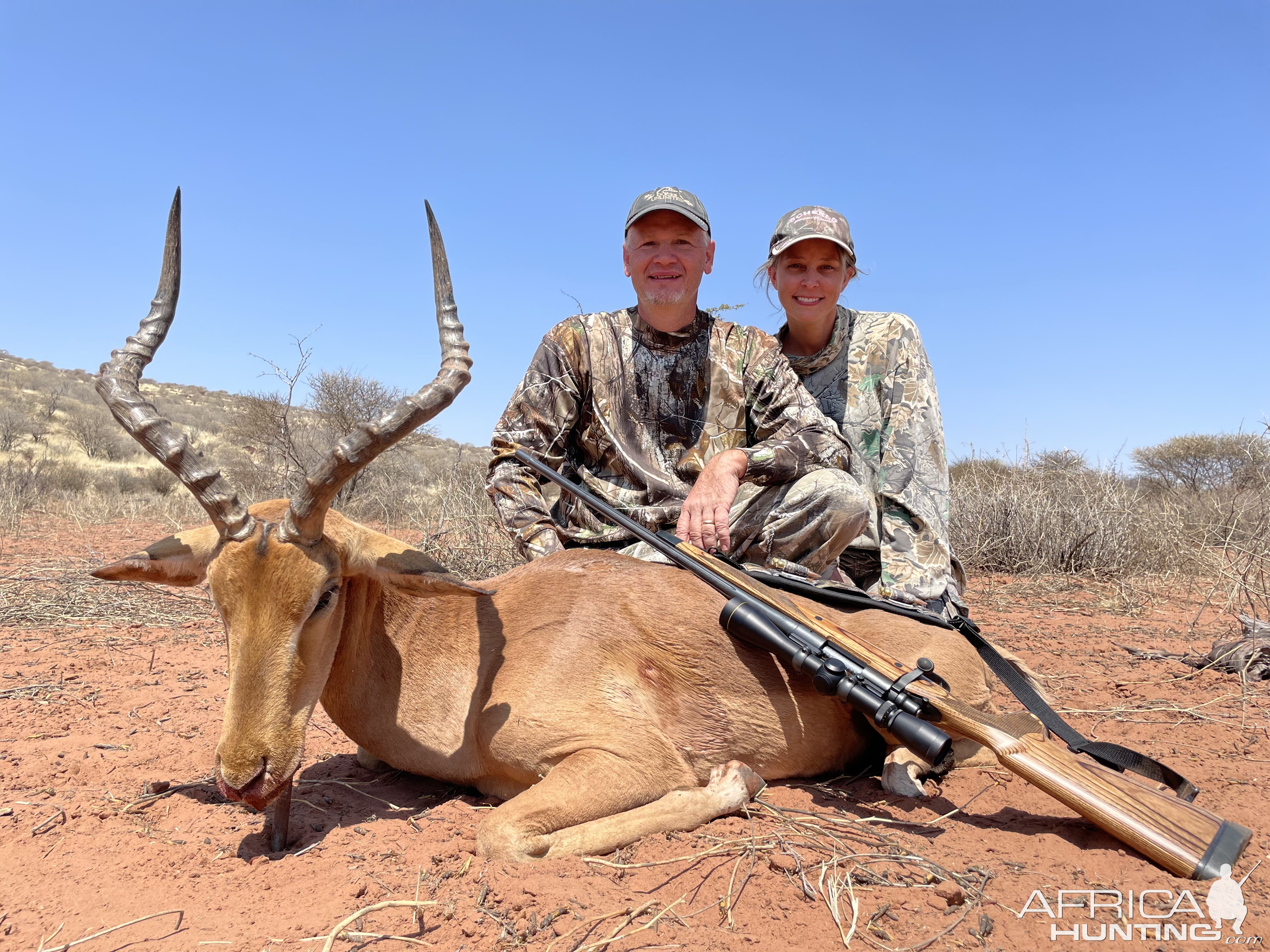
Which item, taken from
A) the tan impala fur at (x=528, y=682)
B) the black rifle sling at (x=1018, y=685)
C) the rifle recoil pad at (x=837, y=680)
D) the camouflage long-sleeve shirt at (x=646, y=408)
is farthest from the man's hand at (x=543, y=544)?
the rifle recoil pad at (x=837, y=680)

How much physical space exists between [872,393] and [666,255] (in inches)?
78.8

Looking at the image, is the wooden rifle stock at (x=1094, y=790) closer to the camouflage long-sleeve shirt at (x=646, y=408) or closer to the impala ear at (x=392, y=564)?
the impala ear at (x=392, y=564)

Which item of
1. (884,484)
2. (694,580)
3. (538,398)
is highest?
(538,398)

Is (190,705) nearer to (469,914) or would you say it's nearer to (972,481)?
(469,914)

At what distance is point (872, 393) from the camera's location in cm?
653

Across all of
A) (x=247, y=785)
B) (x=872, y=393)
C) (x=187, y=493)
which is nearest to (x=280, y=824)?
(x=247, y=785)

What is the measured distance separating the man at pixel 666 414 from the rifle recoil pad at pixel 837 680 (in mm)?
1624

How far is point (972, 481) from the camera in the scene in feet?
49.5

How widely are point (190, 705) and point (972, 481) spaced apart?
13379mm

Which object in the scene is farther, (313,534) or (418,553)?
(418,553)

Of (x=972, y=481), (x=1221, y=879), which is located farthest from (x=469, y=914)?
(x=972, y=481)

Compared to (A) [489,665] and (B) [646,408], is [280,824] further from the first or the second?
(B) [646,408]

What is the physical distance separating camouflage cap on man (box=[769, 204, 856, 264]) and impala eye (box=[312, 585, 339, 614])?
4.33 meters

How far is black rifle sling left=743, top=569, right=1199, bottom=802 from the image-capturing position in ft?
12.1
